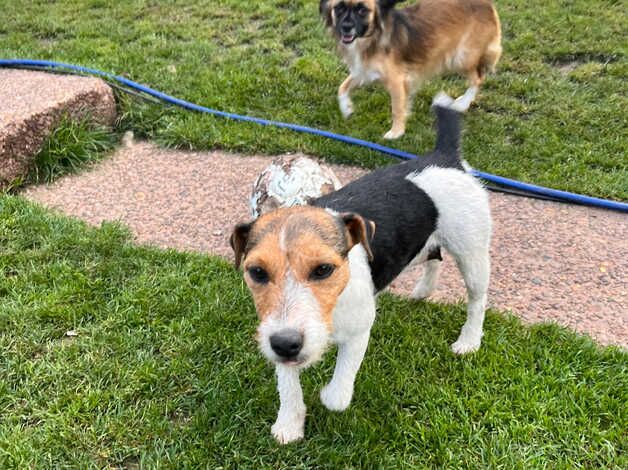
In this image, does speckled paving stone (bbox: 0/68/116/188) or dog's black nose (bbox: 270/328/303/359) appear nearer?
dog's black nose (bbox: 270/328/303/359)

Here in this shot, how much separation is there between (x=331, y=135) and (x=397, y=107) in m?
0.99

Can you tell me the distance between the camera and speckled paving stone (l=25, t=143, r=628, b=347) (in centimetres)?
445

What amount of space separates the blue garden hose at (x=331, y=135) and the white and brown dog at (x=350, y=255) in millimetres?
660

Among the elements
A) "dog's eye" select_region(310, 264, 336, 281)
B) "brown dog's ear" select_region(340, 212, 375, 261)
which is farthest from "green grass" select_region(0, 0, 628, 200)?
"dog's eye" select_region(310, 264, 336, 281)

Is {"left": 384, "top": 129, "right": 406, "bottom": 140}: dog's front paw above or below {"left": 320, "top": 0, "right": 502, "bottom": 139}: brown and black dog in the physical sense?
below

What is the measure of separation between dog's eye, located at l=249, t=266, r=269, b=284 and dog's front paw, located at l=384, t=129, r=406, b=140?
4.41 metres

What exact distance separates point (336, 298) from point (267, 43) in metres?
7.19

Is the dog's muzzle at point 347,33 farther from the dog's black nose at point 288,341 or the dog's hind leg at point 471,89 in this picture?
the dog's black nose at point 288,341

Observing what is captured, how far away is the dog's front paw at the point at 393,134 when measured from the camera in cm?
670

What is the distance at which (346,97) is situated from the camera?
7117 mm

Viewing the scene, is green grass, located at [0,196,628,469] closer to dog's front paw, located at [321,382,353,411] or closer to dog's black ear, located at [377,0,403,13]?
dog's front paw, located at [321,382,353,411]

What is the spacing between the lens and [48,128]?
6156 mm

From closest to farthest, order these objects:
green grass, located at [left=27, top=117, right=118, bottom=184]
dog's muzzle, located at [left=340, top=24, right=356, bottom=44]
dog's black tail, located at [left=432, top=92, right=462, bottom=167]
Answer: dog's black tail, located at [left=432, top=92, right=462, bottom=167], green grass, located at [left=27, top=117, right=118, bottom=184], dog's muzzle, located at [left=340, top=24, right=356, bottom=44]

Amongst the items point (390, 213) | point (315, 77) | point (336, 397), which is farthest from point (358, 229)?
point (315, 77)
